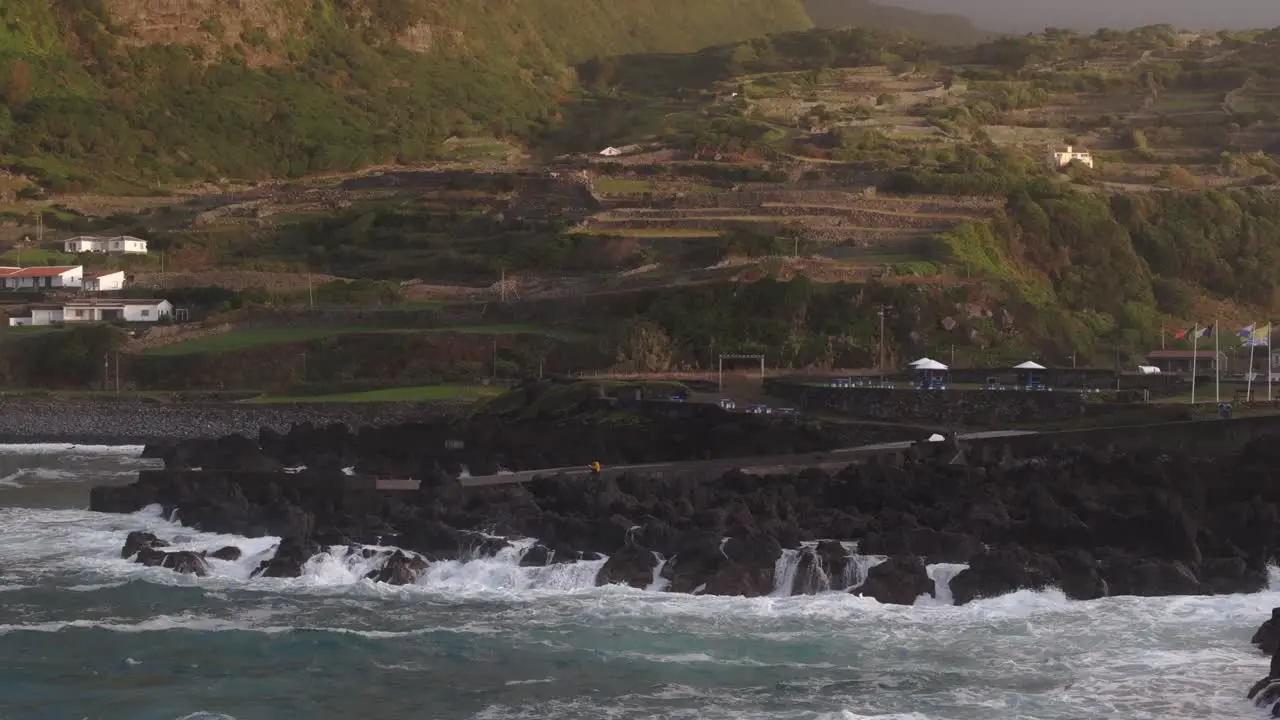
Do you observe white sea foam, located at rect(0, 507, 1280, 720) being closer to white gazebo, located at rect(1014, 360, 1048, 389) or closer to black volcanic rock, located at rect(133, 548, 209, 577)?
black volcanic rock, located at rect(133, 548, 209, 577)

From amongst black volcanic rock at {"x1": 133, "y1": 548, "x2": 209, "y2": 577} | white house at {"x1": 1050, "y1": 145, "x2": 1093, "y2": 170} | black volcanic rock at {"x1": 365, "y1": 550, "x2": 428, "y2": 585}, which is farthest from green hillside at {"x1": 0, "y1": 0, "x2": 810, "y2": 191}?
black volcanic rock at {"x1": 365, "y1": 550, "x2": 428, "y2": 585}

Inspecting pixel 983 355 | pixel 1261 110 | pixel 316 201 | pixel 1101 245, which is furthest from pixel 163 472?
pixel 1261 110

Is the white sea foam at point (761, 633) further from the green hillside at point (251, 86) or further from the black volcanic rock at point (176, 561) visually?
the green hillside at point (251, 86)

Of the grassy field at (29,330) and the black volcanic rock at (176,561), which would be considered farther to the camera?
the grassy field at (29,330)

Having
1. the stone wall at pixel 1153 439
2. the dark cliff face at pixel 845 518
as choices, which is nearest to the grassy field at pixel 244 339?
the dark cliff face at pixel 845 518

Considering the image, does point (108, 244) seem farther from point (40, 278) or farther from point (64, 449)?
point (64, 449)
